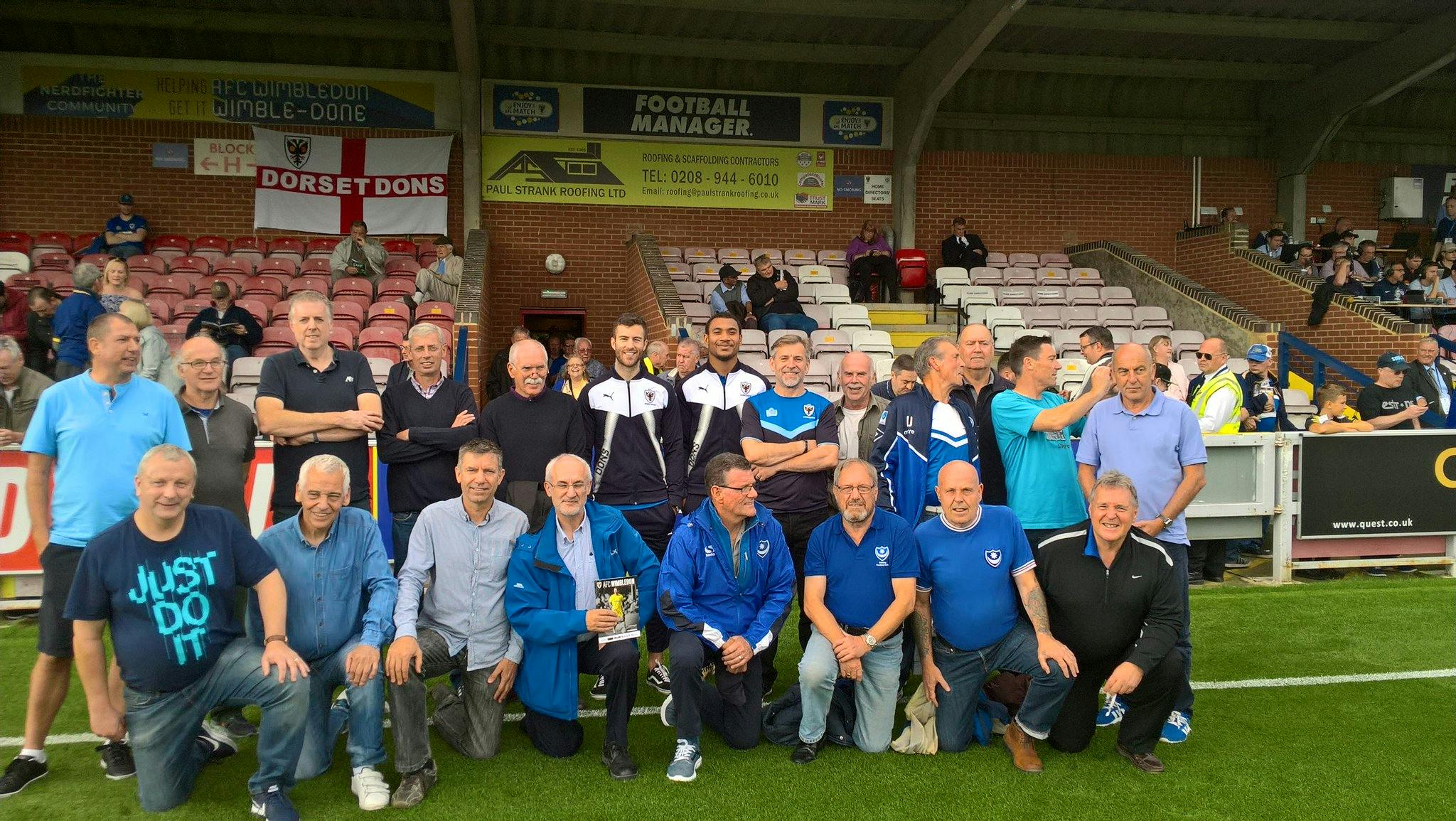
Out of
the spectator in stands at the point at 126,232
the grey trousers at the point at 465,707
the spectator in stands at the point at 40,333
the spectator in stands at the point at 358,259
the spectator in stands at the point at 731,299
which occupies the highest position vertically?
the spectator in stands at the point at 126,232

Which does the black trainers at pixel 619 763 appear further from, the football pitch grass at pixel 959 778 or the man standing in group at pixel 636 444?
the man standing in group at pixel 636 444

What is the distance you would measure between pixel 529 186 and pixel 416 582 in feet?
38.3

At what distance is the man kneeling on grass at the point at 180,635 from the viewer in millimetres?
3514

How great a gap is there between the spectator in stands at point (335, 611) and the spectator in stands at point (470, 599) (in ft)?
0.61

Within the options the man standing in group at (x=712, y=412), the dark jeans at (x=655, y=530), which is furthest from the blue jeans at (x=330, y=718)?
the man standing in group at (x=712, y=412)

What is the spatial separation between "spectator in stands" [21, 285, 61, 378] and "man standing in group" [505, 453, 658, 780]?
6824mm

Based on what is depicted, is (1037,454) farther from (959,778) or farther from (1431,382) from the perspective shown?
(1431,382)

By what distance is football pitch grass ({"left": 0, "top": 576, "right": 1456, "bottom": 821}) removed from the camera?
368 cm

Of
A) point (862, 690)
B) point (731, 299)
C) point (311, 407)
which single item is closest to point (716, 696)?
point (862, 690)

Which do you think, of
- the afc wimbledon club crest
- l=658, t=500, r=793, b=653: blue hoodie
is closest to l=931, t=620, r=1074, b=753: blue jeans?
l=658, t=500, r=793, b=653: blue hoodie

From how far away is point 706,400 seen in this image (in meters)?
5.14

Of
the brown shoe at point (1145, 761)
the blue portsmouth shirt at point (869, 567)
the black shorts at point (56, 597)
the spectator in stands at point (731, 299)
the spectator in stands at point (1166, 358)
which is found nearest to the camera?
the black shorts at point (56, 597)

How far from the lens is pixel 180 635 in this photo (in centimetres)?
357

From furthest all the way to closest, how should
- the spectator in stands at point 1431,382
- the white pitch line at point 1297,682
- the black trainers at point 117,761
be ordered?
the spectator in stands at point 1431,382, the white pitch line at point 1297,682, the black trainers at point 117,761
